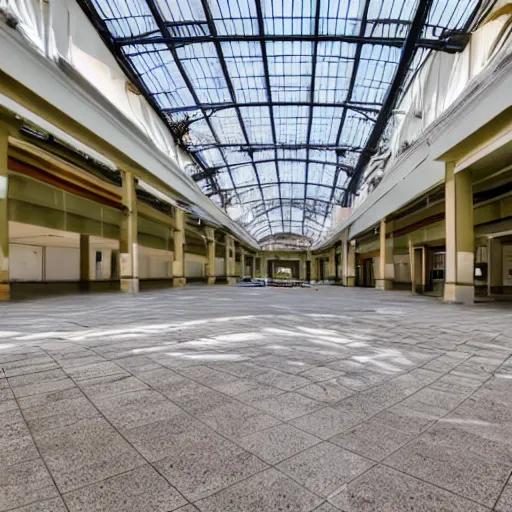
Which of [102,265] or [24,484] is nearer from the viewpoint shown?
[24,484]

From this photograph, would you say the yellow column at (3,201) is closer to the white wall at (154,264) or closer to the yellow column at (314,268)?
the white wall at (154,264)

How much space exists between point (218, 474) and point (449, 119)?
358 inches

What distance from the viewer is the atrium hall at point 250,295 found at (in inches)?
51.3

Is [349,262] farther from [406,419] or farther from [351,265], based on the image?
[406,419]

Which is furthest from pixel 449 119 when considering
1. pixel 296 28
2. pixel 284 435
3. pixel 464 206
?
pixel 284 435

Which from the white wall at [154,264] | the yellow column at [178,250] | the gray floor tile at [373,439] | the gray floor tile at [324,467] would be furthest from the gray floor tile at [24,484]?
the white wall at [154,264]

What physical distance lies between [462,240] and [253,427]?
8.62 meters

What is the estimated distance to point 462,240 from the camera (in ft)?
26.9

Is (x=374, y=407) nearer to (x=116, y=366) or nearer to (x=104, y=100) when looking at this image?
(x=116, y=366)

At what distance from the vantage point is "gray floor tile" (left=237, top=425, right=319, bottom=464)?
1.38 m

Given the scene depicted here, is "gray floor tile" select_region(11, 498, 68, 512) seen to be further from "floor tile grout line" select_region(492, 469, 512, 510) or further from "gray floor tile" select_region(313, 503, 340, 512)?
"floor tile grout line" select_region(492, 469, 512, 510)

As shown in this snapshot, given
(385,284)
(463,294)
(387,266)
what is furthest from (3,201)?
(387,266)

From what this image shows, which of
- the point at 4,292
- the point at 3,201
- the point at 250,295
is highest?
the point at 3,201

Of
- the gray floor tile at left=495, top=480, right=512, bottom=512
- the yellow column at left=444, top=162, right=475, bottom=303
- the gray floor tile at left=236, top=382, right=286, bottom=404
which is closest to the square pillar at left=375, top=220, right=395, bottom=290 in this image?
the yellow column at left=444, top=162, right=475, bottom=303
